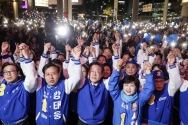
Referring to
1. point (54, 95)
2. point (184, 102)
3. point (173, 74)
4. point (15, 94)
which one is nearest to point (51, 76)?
point (54, 95)

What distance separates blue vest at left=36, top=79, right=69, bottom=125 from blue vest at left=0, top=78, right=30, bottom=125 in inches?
9.3

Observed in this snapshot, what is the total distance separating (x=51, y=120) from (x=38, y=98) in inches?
16.0

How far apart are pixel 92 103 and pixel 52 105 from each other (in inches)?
25.1

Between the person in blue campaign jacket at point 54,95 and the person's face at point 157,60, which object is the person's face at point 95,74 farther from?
the person's face at point 157,60

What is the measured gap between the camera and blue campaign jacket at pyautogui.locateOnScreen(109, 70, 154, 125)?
9.84ft

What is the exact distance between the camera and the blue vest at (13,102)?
316 cm

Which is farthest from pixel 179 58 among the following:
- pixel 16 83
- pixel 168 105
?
pixel 16 83

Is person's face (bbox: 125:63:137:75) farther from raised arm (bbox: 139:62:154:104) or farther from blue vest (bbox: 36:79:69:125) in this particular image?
blue vest (bbox: 36:79:69:125)

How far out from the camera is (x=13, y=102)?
315 centimetres

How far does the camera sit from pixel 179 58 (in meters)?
4.97

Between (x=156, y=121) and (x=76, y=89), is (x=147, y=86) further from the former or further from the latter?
(x=76, y=89)

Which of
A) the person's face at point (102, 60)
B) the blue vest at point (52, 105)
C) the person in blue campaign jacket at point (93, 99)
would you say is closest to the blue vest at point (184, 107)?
the person in blue campaign jacket at point (93, 99)

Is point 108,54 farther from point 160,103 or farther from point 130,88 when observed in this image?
point 130,88

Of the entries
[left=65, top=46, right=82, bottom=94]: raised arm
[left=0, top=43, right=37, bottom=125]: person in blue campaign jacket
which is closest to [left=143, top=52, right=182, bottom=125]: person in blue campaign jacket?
[left=65, top=46, right=82, bottom=94]: raised arm
